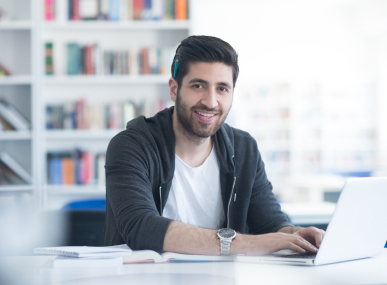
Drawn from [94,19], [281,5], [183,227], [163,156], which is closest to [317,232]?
[183,227]

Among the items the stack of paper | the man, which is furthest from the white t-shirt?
the stack of paper

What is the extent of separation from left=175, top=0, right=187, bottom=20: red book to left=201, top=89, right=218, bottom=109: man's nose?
194 centimetres

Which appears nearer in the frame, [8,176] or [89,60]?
[8,176]

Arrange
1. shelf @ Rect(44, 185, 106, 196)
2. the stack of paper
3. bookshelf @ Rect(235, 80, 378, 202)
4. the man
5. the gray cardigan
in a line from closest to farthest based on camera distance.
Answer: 1. the stack of paper
2. the gray cardigan
3. the man
4. shelf @ Rect(44, 185, 106, 196)
5. bookshelf @ Rect(235, 80, 378, 202)

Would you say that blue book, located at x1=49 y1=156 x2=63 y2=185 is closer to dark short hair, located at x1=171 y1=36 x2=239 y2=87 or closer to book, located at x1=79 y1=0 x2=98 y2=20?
book, located at x1=79 y1=0 x2=98 y2=20

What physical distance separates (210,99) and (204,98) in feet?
0.08

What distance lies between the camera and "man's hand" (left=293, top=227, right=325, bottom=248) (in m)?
1.12

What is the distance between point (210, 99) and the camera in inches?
57.8

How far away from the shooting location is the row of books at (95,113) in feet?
10.6

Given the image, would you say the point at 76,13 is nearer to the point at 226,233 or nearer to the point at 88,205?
the point at 88,205

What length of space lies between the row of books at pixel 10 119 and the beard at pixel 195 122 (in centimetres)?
205

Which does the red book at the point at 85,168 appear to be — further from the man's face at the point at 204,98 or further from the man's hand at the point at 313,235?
the man's hand at the point at 313,235

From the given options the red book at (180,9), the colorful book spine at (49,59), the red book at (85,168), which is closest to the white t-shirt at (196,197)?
the red book at (85,168)

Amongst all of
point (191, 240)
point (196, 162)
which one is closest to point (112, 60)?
point (196, 162)
